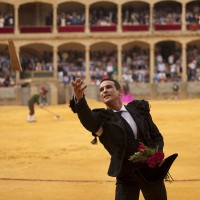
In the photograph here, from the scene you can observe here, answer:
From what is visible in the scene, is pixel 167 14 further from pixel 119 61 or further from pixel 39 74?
pixel 39 74

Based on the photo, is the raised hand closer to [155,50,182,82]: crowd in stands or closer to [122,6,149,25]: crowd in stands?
[155,50,182,82]: crowd in stands

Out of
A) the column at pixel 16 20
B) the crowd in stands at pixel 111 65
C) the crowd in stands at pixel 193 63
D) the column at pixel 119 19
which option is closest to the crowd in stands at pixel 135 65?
the crowd in stands at pixel 111 65

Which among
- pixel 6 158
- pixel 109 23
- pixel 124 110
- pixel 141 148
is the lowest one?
pixel 6 158

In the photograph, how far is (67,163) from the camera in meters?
10.4

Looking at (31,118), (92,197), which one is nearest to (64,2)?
(31,118)

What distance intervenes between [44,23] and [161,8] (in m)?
9.26

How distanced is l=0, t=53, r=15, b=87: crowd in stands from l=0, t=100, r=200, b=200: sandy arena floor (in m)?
14.2

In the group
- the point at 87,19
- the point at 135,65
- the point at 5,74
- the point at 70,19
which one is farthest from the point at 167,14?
the point at 5,74

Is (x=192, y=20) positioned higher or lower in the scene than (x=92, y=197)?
higher

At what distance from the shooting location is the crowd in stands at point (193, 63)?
3416 centimetres

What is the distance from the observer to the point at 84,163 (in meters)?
10.4

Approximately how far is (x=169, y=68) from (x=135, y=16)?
4970 mm

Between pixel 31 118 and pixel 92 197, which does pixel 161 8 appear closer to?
pixel 31 118

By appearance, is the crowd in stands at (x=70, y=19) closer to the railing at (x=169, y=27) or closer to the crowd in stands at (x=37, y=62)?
the crowd in stands at (x=37, y=62)
